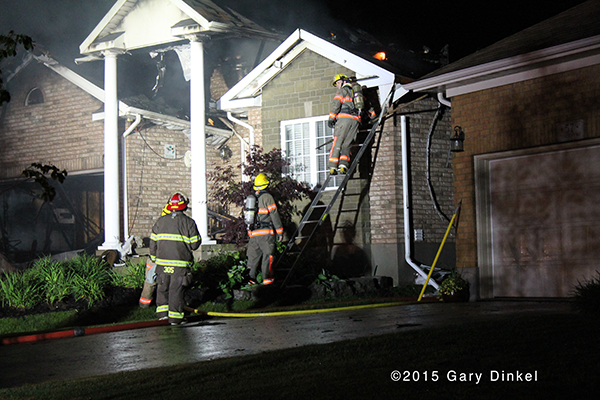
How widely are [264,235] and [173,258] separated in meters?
2.24

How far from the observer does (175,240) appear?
934cm

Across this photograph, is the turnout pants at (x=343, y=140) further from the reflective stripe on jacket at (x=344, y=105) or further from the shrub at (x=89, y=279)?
the shrub at (x=89, y=279)

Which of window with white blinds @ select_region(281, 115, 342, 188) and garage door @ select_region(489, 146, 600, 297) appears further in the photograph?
window with white blinds @ select_region(281, 115, 342, 188)

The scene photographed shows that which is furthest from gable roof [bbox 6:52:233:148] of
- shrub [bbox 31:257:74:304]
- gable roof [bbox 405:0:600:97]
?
gable roof [bbox 405:0:600:97]

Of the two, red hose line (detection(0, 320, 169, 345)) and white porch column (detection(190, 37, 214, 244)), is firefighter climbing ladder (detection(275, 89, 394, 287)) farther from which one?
red hose line (detection(0, 320, 169, 345))

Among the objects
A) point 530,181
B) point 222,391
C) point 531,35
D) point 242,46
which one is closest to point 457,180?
point 530,181

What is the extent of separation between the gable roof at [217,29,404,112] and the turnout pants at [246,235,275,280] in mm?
3950

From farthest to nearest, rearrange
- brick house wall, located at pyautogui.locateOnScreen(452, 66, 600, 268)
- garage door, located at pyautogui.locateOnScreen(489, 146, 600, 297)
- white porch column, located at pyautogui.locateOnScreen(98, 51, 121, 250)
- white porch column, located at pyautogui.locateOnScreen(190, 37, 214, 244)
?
white porch column, located at pyautogui.locateOnScreen(98, 51, 121, 250)
white porch column, located at pyautogui.locateOnScreen(190, 37, 214, 244)
garage door, located at pyautogui.locateOnScreen(489, 146, 600, 297)
brick house wall, located at pyautogui.locateOnScreen(452, 66, 600, 268)

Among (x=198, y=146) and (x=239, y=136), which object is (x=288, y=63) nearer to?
(x=198, y=146)

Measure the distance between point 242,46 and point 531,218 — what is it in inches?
424

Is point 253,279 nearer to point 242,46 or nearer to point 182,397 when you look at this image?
point 182,397

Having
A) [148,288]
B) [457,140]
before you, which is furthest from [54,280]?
[457,140]

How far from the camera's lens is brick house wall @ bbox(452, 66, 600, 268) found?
925 centimetres

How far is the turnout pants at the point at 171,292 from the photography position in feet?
29.9
